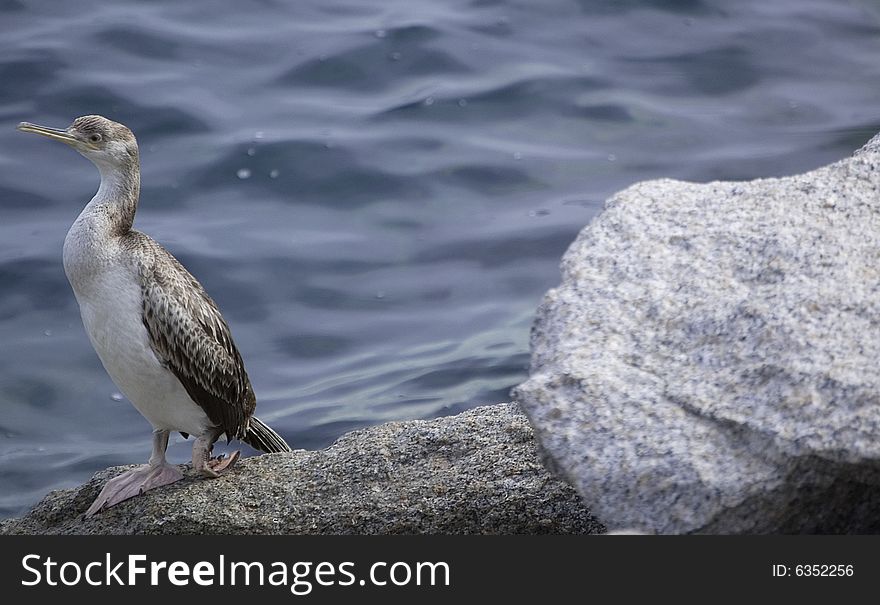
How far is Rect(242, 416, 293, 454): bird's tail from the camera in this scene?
5.11 meters

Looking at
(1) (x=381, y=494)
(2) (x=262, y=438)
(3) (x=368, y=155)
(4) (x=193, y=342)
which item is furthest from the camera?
(3) (x=368, y=155)

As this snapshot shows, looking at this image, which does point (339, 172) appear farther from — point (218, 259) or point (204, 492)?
point (204, 492)

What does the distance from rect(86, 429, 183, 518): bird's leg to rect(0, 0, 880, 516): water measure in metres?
2.08

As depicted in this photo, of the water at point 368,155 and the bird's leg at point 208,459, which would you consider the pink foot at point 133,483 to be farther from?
the water at point 368,155

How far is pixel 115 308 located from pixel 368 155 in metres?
→ 5.17

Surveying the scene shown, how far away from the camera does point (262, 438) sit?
204 inches

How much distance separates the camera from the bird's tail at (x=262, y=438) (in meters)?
5.11

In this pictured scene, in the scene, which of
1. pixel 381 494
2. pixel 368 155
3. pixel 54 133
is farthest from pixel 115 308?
pixel 368 155

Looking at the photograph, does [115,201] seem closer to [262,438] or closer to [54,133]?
[54,133]

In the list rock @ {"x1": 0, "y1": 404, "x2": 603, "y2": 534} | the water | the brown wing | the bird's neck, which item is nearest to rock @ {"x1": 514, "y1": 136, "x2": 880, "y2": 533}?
rock @ {"x1": 0, "y1": 404, "x2": 603, "y2": 534}

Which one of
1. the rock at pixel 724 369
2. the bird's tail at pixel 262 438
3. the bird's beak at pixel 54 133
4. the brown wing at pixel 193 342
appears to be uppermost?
the bird's beak at pixel 54 133

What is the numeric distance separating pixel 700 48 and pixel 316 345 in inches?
198

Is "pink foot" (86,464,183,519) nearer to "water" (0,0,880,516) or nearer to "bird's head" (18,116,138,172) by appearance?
"bird's head" (18,116,138,172)

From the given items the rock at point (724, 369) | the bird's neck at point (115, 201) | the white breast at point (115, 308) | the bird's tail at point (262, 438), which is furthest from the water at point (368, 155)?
the rock at point (724, 369)
